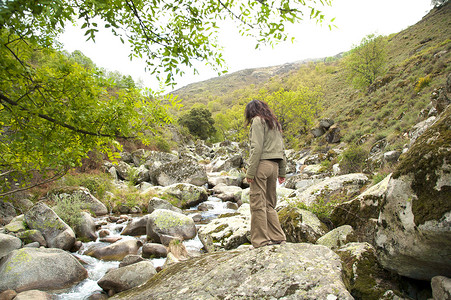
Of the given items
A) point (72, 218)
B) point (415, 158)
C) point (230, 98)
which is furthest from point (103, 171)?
point (230, 98)

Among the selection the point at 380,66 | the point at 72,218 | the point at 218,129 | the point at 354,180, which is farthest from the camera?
the point at 218,129

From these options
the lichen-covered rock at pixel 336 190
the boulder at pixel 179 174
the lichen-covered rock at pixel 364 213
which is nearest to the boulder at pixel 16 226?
the lichen-covered rock at pixel 336 190

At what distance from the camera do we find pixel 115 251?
7.79 meters

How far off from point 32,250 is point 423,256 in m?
8.01

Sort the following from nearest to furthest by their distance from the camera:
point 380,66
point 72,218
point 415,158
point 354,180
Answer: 1. point 415,158
2. point 354,180
3. point 72,218
4. point 380,66

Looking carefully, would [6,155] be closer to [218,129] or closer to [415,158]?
[415,158]

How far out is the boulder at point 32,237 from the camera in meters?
7.38

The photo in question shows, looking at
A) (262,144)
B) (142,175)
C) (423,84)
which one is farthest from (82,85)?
(423,84)

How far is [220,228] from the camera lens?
8.02 m

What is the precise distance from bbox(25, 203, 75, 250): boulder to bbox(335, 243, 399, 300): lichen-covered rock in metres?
8.31

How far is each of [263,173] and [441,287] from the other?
101 inches

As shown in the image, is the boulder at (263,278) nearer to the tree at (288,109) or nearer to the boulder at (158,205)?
the boulder at (158,205)

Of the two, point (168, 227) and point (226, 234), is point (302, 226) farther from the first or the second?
point (168, 227)

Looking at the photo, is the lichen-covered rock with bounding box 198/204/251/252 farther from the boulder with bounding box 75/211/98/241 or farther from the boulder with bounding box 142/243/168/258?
the boulder with bounding box 75/211/98/241
